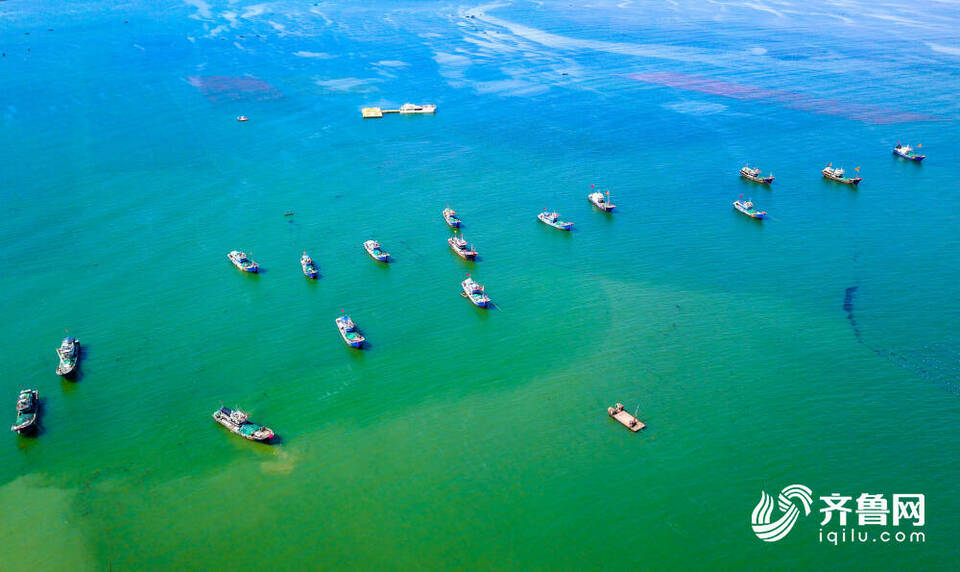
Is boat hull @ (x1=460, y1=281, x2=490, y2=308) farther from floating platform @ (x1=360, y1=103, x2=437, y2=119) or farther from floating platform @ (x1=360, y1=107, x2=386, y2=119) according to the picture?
floating platform @ (x1=360, y1=103, x2=437, y2=119)

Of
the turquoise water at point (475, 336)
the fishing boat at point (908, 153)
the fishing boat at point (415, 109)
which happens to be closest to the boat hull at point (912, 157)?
the fishing boat at point (908, 153)

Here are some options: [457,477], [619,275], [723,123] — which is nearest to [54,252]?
[457,477]

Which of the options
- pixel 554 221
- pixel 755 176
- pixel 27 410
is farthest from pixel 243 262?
pixel 755 176

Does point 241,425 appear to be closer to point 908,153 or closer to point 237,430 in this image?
point 237,430

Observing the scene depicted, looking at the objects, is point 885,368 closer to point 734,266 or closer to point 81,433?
point 734,266

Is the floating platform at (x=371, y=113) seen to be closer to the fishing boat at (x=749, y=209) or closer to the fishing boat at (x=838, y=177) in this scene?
the fishing boat at (x=749, y=209)

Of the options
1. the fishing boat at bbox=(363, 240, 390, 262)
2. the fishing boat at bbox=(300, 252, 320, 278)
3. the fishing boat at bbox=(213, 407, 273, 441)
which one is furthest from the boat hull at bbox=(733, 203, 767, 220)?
the fishing boat at bbox=(213, 407, 273, 441)
